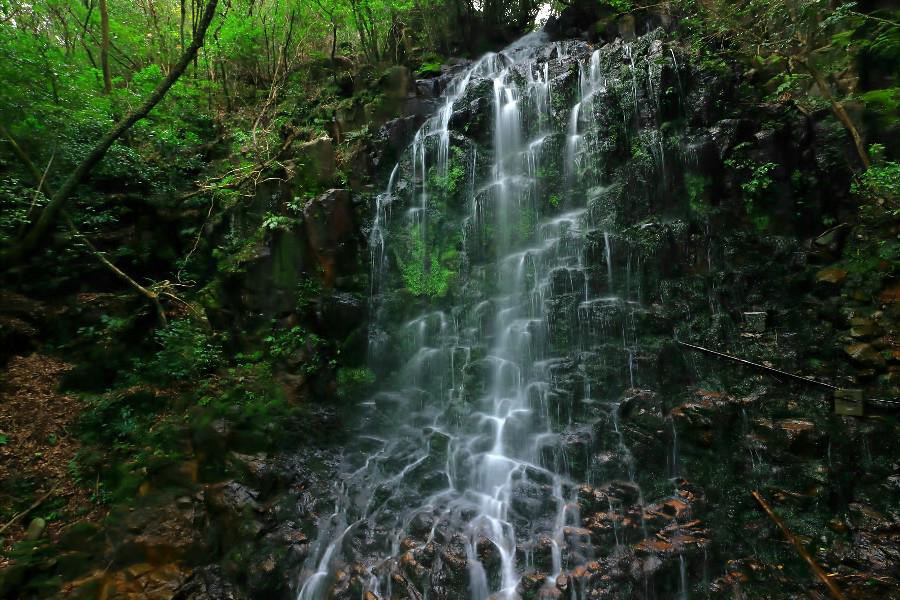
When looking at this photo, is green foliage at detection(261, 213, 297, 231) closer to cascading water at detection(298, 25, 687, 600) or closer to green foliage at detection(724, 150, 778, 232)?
cascading water at detection(298, 25, 687, 600)

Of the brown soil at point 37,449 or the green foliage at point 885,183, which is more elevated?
the green foliage at point 885,183

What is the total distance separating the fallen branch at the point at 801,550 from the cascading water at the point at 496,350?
175cm

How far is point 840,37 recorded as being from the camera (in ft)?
25.2

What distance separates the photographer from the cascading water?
6.67m

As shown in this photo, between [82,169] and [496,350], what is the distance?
858 cm

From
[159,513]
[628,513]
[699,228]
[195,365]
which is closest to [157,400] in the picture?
[195,365]

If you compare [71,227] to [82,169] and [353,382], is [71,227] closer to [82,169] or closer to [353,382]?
[82,169]

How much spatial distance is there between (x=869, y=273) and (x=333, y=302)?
10205 millimetres

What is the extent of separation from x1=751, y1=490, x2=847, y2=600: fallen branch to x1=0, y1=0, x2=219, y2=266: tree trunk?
11.5 metres

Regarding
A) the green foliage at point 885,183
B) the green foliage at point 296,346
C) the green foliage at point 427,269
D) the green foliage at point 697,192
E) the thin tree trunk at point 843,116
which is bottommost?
the green foliage at point 296,346

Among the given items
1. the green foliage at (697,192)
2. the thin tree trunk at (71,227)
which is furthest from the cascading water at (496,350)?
the thin tree trunk at (71,227)

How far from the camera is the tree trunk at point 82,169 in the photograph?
7.40 meters

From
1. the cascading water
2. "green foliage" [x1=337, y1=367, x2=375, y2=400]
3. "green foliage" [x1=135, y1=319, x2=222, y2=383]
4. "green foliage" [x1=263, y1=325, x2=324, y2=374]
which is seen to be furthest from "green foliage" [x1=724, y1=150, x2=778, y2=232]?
"green foliage" [x1=135, y1=319, x2=222, y2=383]

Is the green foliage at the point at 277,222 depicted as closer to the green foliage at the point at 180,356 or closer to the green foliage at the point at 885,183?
the green foliage at the point at 180,356
